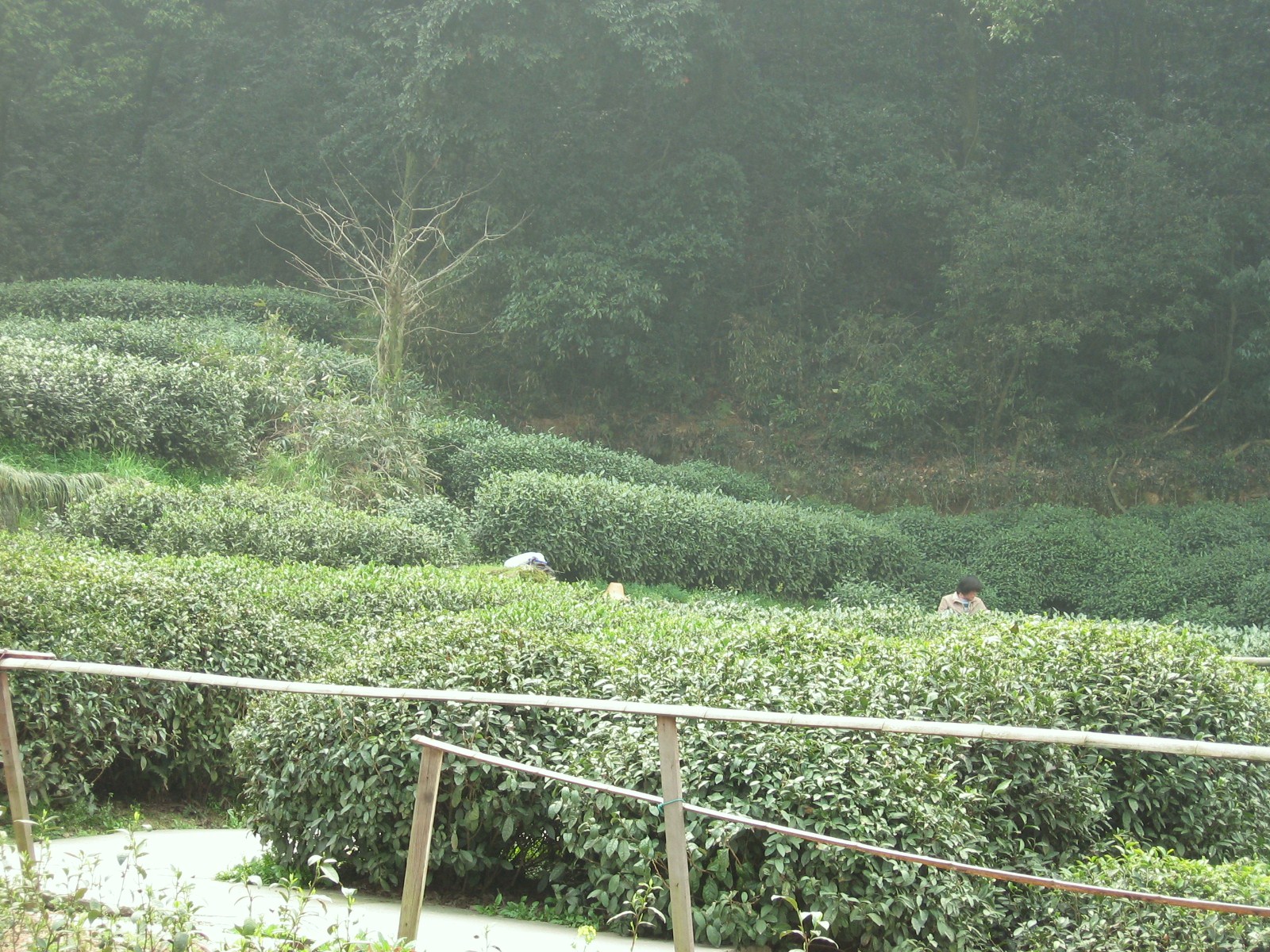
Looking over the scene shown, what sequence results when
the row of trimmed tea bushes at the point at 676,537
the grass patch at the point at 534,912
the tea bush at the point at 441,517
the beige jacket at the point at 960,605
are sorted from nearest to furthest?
the grass patch at the point at 534,912
the beige jacket at the point at 960,605
the tea bush at the point at 441,517
the row of trimmed tea bushes at the point at 676,537

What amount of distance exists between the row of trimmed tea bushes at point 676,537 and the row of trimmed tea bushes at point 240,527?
2500 mm

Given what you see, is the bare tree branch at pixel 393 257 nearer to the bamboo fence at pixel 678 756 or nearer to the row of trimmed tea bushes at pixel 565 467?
the row of trimmed tea bushes at pixel 565 467

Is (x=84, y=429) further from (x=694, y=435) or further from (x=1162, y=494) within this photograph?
(x=1162, y=494)

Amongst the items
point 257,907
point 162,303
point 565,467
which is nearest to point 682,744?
point 257,907

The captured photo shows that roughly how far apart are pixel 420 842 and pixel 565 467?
1351cm

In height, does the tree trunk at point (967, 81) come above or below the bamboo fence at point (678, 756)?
above

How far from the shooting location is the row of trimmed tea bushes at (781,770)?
3828 millimetres

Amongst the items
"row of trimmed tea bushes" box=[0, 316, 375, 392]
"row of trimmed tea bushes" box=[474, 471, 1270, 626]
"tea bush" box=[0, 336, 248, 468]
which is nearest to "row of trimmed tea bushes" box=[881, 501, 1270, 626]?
"row of trimmed tea bushes" box=[474, 471, 1270, 626]

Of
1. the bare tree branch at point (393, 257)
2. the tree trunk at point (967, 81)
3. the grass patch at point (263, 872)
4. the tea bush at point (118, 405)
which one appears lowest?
the grass patch at point (263, 872)

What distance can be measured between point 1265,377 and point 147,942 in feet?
66.7

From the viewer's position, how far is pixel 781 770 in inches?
158

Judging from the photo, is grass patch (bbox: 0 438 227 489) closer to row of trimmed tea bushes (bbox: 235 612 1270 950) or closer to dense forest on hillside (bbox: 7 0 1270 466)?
row of trimmed tea bushes (bbox: 235 612 1270 950)

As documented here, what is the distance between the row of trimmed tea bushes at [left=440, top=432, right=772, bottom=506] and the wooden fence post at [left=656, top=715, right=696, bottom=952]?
11.2 metres

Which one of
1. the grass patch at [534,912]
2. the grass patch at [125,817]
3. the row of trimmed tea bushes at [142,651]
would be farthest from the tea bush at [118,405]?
the grass patch at [534,912]
